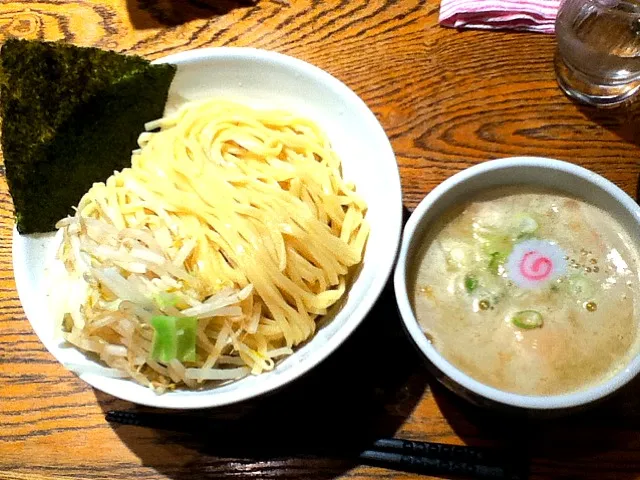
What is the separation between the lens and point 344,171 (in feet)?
4.73

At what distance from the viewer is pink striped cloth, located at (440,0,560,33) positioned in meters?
1.56

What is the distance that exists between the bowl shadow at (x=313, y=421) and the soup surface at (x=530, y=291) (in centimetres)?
18

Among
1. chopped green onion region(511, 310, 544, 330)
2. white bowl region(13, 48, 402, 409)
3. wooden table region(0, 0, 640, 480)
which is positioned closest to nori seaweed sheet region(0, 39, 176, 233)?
white bowl region(13, 48, 402, 409)

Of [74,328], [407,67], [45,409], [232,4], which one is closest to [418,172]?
[407,67]

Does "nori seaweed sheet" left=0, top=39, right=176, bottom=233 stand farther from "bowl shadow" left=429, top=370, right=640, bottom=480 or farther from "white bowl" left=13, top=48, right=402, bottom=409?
"bowl shadow" left=429, top=370, right=640, bottom=480

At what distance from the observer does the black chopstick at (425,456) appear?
1.20 meters

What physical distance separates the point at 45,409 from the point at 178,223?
1.66ft

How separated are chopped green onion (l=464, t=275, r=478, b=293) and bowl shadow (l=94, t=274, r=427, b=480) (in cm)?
20

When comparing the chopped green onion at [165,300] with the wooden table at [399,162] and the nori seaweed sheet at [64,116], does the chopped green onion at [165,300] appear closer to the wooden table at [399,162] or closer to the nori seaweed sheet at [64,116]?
the wooden table at [399,162]

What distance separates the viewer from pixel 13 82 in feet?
4.49

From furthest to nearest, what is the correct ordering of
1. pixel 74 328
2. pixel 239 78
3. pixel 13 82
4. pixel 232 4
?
pixel 232 4
pixel 239 78
pixel 13 82
pixel 74 328

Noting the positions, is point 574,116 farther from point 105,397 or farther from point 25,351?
point 25,351

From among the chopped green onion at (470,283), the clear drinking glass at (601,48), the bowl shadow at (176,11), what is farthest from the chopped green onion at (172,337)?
the clear drinking glass at (601,48)

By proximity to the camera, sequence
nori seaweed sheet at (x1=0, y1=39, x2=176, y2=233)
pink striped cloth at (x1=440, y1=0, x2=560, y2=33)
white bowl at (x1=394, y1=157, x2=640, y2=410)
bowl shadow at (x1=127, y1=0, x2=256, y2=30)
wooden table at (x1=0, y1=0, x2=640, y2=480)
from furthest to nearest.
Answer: bowl shadow at (x1=127, y1=0, x2=256, y2=30) → pink striped cloth at (x1=440, y1=0, x2=560, y2=33) → nori seaweed sheet at (x1=0, y1=39, x2=176, y2=233) → wooden table at (x1=0, y1=0, x2=640, y2=480) → white bowl at (x1=394, y1=157, x2=640, y2=410)
